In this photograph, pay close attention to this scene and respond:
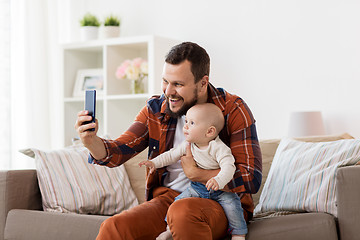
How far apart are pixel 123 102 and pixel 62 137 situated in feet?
1.75

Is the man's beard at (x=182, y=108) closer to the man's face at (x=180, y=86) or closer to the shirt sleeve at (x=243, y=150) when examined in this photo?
the man's face at (x=180, y=86)

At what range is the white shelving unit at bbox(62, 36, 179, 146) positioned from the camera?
150 inches

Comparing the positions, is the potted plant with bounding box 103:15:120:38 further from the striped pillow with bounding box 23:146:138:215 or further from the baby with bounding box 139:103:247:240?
the baby with bounding box 139:103:247:240

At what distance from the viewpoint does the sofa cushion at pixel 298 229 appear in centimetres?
195

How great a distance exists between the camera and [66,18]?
4.39 m

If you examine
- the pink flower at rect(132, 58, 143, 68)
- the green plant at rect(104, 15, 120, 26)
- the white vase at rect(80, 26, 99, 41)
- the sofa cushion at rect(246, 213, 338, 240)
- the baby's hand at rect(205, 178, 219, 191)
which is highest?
the green plant at rect(104, 15, 120, 26)

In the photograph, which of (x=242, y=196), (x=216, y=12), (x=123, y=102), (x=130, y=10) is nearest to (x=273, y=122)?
(x=216, y=12)

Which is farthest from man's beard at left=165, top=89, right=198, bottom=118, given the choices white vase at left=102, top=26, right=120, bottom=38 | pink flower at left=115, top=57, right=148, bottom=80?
white vase at left=102, top=26, right=120, bottom=38

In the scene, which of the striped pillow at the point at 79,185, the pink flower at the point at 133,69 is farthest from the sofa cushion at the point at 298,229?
the pink flower at the point at 133,69

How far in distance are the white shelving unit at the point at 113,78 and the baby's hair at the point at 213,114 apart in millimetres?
1831

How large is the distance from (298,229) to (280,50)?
6.44 feet

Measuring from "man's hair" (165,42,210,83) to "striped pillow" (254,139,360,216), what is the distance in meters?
0.66

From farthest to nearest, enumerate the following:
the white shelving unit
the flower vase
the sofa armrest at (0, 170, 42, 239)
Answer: the flower vase, the white shelving unit, the sofa armrest at (0, 170, 42, 239)

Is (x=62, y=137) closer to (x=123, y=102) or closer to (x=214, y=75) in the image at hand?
(x=123, y=102)
